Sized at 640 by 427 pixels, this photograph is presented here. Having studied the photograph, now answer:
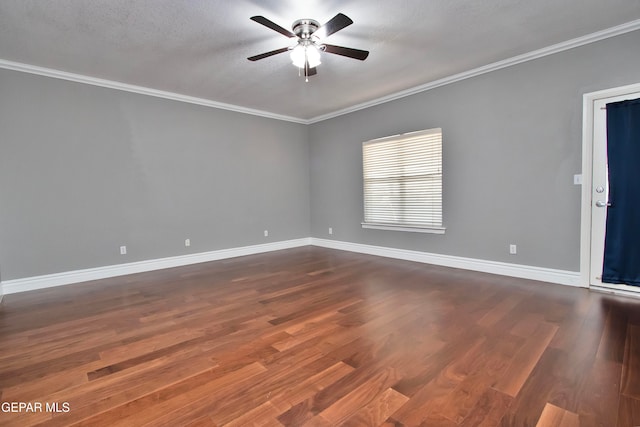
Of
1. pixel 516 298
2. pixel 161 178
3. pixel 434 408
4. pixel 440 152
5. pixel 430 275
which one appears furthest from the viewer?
pixel 161 178

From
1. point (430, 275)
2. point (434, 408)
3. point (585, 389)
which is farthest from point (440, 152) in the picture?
point (434, 408)

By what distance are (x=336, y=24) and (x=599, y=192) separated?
3234mm

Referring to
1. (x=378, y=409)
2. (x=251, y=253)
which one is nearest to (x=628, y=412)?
(x=378, y=409)

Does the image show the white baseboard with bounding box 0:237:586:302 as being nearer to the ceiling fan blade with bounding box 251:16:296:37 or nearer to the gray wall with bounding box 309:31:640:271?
the gray wall with bounding box 309:31:640:271

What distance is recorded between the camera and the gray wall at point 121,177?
3658mm

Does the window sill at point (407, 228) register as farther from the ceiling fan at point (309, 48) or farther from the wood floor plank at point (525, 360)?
the ceiling fan at point (309, 48)

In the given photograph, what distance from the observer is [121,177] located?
4340 millimetres

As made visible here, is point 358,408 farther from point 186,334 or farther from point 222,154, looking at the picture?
point 222,154

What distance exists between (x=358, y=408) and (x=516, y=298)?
7.72ft

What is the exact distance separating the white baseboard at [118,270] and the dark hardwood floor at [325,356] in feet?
0.70

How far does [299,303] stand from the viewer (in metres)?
3.08

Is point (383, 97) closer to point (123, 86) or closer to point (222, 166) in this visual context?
point (222, 166)

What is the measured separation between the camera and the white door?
3.16 m

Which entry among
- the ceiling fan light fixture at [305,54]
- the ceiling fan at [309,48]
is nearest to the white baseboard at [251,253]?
the ceiling fan at [309,48]
